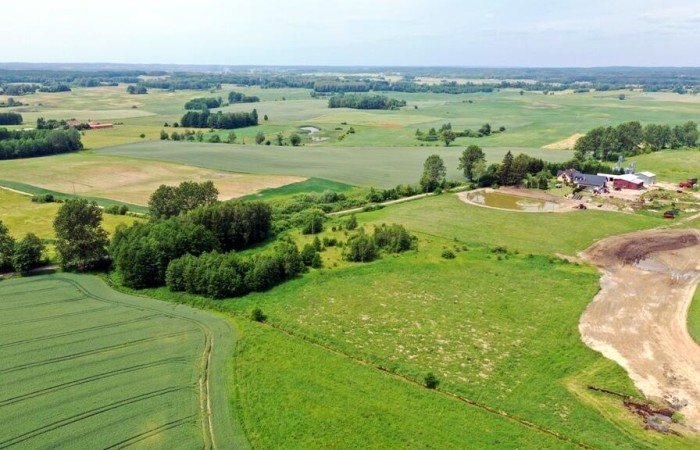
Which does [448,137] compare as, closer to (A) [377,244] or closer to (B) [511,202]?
(B) [511,202]

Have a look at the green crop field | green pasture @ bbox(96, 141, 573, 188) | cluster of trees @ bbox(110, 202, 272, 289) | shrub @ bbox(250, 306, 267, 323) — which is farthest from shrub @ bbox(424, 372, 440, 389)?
green pasture @ bbox(96, 141, 573, 188)

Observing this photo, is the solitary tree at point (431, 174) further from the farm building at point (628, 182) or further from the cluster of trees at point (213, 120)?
the cluster of trees at point (213, 120)

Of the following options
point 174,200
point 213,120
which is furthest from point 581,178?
point 213,120

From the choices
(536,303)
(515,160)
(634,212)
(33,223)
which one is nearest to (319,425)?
(536,303)

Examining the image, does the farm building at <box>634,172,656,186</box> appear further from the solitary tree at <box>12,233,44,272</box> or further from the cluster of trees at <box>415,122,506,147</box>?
the solitary tree at <box>12,233,44,272</box>

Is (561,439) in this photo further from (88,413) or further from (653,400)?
(88,413)

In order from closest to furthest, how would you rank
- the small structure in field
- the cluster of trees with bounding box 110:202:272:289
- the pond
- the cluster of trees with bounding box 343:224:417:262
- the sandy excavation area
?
1. the sandy excavation area
2. the cluster of trees with bounding box 110:202:272:289
3. the cluster of trees with bounding box 343:224:417:262
4. the pond
5. the small structure in field

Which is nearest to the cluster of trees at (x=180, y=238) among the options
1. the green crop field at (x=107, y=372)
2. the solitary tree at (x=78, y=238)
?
the solitary tree at (x=78, y=238)
